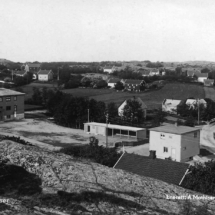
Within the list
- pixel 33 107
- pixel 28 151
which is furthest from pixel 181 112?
pixel 28 151

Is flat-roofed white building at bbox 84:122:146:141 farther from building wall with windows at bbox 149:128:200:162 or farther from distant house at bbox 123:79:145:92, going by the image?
distant house at bbox 123:79:145:92

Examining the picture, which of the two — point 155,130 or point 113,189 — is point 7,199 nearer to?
point 113,189

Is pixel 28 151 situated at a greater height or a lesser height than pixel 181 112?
greater

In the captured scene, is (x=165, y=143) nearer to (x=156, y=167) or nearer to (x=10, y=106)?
(x=156, y=167)

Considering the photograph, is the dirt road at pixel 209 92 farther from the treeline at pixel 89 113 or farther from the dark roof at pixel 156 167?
the dark roof at pixel 156 167

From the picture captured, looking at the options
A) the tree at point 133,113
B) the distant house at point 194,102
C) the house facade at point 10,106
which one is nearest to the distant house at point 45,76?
the distant house at point 194,102

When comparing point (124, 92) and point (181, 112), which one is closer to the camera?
point (181, 112)

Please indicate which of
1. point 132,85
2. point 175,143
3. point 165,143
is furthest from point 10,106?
point 132,85
